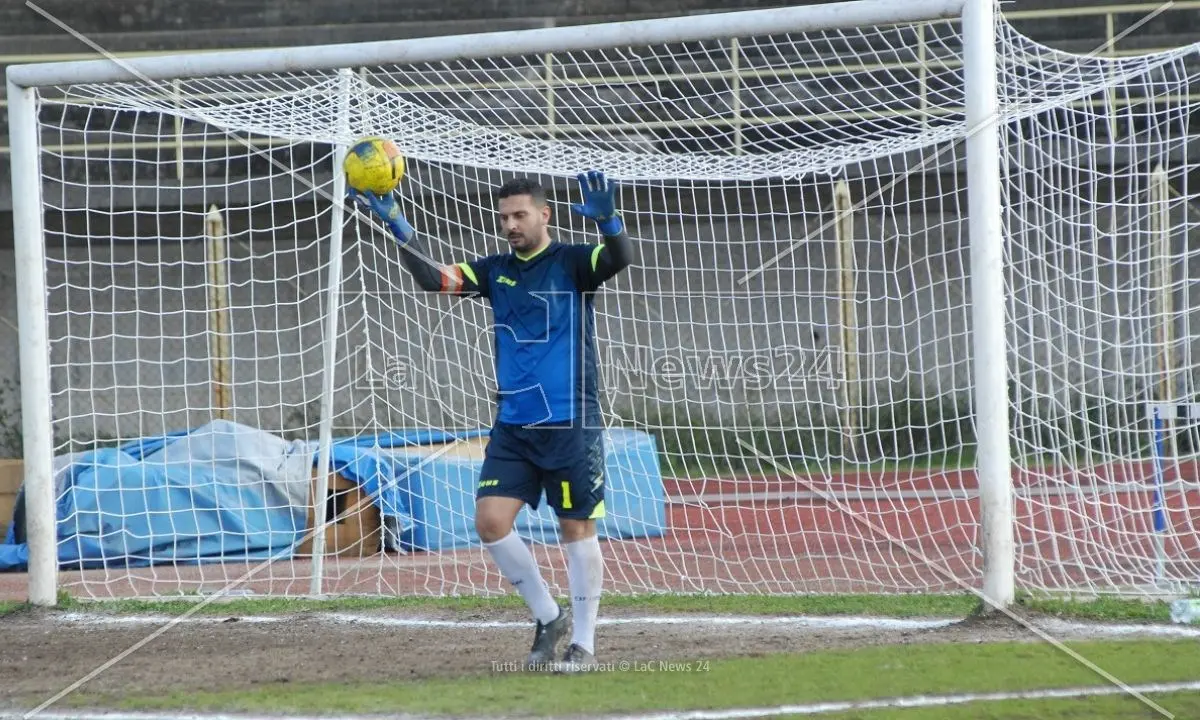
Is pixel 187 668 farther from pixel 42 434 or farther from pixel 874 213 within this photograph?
pixel 874 213

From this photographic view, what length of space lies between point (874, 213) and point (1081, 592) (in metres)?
7.22

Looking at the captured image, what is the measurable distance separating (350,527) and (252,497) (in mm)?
748

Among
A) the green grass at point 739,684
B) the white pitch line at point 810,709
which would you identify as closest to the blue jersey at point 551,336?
the green grass at point 739,684

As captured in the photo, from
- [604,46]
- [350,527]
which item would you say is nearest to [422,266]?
[604,46]

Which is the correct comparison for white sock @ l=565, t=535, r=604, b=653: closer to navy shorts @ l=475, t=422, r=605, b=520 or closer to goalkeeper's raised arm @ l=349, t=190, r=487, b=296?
navy shorts @ l=475, t=422, r=605, b=520

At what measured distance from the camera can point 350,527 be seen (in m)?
8.80

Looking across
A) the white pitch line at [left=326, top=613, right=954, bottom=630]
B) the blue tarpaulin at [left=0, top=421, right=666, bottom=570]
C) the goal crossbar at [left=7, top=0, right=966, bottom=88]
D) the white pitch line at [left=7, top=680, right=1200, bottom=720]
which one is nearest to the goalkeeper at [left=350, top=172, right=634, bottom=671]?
the white pitch line at [left=7, top=680, right=1200, bottom=720]

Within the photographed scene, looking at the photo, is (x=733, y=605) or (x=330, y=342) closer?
(x=733, y=605)

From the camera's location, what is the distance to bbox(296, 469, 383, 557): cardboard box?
8680 mm

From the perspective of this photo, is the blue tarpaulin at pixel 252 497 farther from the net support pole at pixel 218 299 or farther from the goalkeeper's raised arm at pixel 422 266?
the goalkeeper's raised arm at pixel 422 266

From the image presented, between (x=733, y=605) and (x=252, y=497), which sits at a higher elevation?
(x=252, y=497)

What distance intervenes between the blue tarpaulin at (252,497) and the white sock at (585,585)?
141 inches

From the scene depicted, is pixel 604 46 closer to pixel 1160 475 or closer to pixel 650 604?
pixel 650 604

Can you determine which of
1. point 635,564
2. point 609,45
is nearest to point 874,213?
point 635,564
